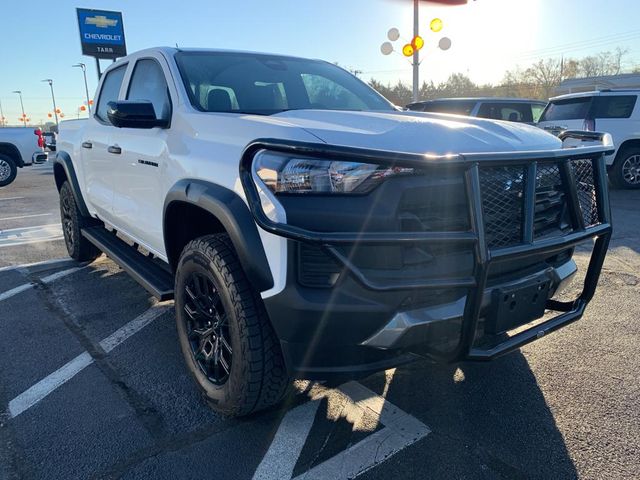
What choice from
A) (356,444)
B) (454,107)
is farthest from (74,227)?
(454,107)

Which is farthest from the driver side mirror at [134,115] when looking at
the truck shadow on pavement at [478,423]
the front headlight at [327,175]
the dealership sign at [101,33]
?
the dealership sign at [101,33]

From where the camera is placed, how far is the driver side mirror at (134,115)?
9.24 feet

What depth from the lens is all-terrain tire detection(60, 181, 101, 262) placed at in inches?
199

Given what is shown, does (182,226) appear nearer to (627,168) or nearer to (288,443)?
(288,443)

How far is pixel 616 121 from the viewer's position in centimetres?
996

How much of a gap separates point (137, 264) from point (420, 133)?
237cm

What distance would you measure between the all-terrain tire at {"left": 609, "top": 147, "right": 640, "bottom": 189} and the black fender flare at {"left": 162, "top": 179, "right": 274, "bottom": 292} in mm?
10182

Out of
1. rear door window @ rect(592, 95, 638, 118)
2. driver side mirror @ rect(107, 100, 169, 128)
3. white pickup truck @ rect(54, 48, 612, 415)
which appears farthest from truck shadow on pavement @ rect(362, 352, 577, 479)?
rear door window @ rect(592, 95, 638, 118)

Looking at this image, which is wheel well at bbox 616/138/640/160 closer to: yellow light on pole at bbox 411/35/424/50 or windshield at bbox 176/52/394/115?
yellow light on pole at bbox 411/35/424/50

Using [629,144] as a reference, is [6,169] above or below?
above

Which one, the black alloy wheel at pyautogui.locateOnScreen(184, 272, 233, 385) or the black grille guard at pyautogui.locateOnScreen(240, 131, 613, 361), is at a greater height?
the black grille guard at pyautogui.locateOnScreen(240, 131, 613, 361)

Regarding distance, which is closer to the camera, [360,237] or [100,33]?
[360,237]

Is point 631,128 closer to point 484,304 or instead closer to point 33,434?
point 484,304

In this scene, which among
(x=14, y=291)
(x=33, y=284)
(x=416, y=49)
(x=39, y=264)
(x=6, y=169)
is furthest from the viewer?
(x=6, y=169)
